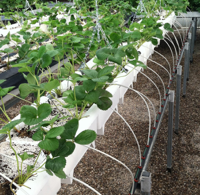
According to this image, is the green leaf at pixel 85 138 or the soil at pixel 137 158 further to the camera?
the soil at pixel 137 158

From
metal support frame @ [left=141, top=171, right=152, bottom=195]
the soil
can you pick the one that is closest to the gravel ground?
the soil

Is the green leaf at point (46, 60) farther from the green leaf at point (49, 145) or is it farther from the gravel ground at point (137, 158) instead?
the gravel ground at point (137, 158)

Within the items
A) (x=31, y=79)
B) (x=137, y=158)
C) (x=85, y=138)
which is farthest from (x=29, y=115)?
(x=137, y=158)

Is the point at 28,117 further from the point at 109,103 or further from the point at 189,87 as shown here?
the point at 189,87

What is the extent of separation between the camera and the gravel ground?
5.66 feet

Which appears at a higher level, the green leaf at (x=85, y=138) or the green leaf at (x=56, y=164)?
the green leaf at (x=85, y=138)

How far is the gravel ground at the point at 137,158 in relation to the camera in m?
1.73

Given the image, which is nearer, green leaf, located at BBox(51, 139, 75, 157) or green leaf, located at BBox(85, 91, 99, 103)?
green leaf, located at BBox(51, 139, 75, 157)

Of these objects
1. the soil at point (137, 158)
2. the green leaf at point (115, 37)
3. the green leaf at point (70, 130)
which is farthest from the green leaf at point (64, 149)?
the soil at point (137, 158)

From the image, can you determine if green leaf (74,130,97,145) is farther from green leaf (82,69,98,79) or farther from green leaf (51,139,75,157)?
green leaf (82,69,98,79)

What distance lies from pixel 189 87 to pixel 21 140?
2.68 metres

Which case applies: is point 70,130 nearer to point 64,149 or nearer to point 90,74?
point 64,149

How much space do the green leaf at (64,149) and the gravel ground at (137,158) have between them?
4.04 feet

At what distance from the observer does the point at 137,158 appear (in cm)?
200
